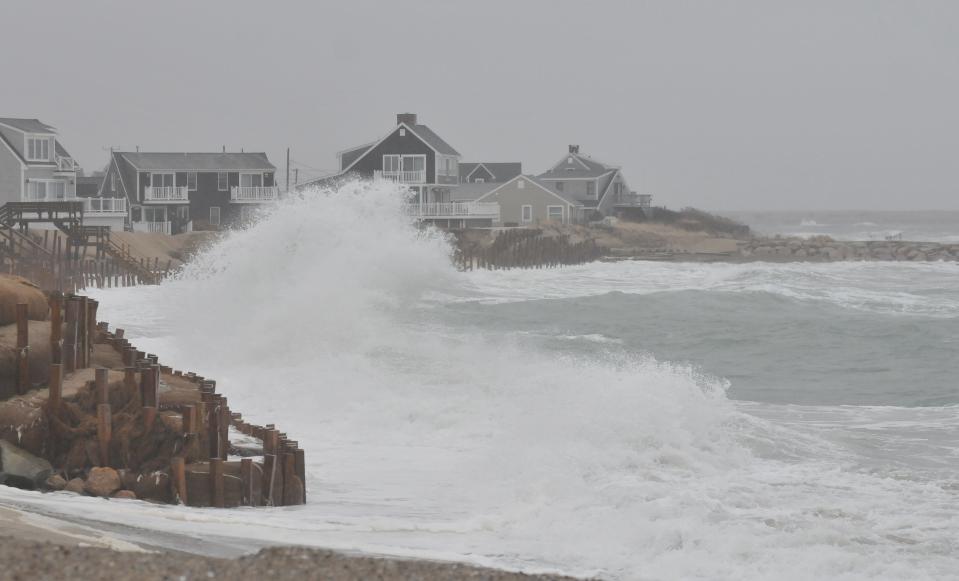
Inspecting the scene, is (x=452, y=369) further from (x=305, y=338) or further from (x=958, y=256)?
(x=958, y=256)

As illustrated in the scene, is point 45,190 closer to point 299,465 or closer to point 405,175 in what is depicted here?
point 405,175

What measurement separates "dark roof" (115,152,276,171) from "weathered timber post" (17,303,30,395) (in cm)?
5974

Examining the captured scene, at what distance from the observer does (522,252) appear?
204 ft

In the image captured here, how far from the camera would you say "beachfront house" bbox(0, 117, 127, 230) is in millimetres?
59594

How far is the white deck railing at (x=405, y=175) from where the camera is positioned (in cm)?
7088

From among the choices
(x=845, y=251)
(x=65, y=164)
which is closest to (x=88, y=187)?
(x=65, y=164)

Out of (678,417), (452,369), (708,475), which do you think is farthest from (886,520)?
(452,369)

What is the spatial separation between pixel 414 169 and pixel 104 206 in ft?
55.4

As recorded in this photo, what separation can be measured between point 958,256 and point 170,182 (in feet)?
142

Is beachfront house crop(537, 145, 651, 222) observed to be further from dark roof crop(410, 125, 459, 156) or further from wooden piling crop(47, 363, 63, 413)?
wooden piling crop(47, 363, 63, 413)

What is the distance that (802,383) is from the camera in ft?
71.4

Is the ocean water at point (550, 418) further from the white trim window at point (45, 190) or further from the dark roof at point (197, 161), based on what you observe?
the dark roof at point (197, 161)

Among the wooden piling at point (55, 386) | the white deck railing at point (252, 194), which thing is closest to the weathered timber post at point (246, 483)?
the wooden piling at point (55, 386)

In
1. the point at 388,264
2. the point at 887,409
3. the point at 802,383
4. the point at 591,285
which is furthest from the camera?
the point at 591,285
